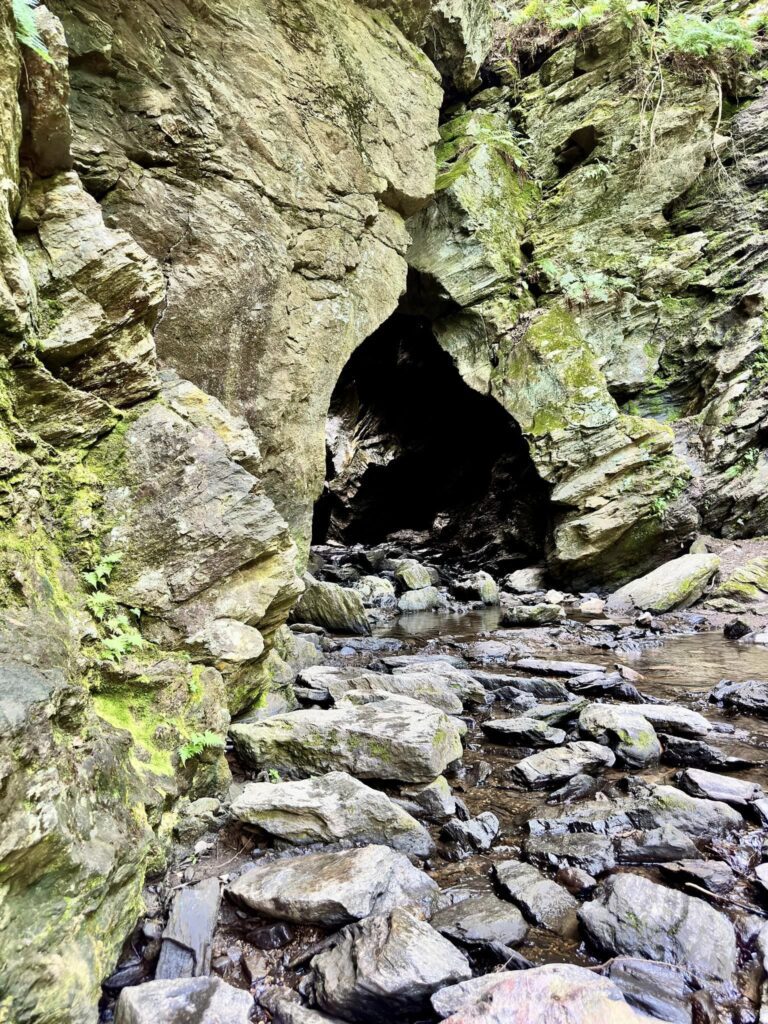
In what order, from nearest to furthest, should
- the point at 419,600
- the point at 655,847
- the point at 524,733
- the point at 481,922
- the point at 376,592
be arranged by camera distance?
the point at 481,922
the point at 655,847
the point at 524,733
the point at 419,600
the point at 376,592

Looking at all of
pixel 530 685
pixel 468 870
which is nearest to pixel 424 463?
pixel 530 685

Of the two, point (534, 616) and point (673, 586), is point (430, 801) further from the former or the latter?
point (673, 586)

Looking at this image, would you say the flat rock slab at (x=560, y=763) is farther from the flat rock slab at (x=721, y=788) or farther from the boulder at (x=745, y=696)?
the boulder at (x=745, y=696)

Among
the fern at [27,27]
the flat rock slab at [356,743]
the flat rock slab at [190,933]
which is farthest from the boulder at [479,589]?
the fern at [27,27]

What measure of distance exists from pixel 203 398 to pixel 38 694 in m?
3.41

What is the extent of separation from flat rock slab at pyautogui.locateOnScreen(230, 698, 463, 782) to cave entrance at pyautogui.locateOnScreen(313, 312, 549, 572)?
11.2 m

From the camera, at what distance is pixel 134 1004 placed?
201cm

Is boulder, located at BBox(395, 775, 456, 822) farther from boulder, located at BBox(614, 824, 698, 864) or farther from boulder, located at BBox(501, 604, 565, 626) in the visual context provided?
boulder, located at BBox(501, 604, 565, 626)

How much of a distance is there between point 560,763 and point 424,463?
18.1 metres

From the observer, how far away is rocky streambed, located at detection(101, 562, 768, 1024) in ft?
6.99

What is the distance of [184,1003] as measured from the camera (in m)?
2.05

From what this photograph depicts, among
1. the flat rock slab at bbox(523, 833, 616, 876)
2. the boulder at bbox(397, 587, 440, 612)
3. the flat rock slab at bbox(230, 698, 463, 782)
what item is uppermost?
the flat rock slab at bbox(230, 698, 463, 782)

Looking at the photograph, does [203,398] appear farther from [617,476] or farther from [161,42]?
[617,476]

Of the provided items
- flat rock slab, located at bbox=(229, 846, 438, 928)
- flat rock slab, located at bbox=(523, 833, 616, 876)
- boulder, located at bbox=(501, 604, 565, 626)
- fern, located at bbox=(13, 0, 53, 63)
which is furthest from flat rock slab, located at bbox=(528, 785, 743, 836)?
boulder, located at bbox=(501, 604, 565, 626)
